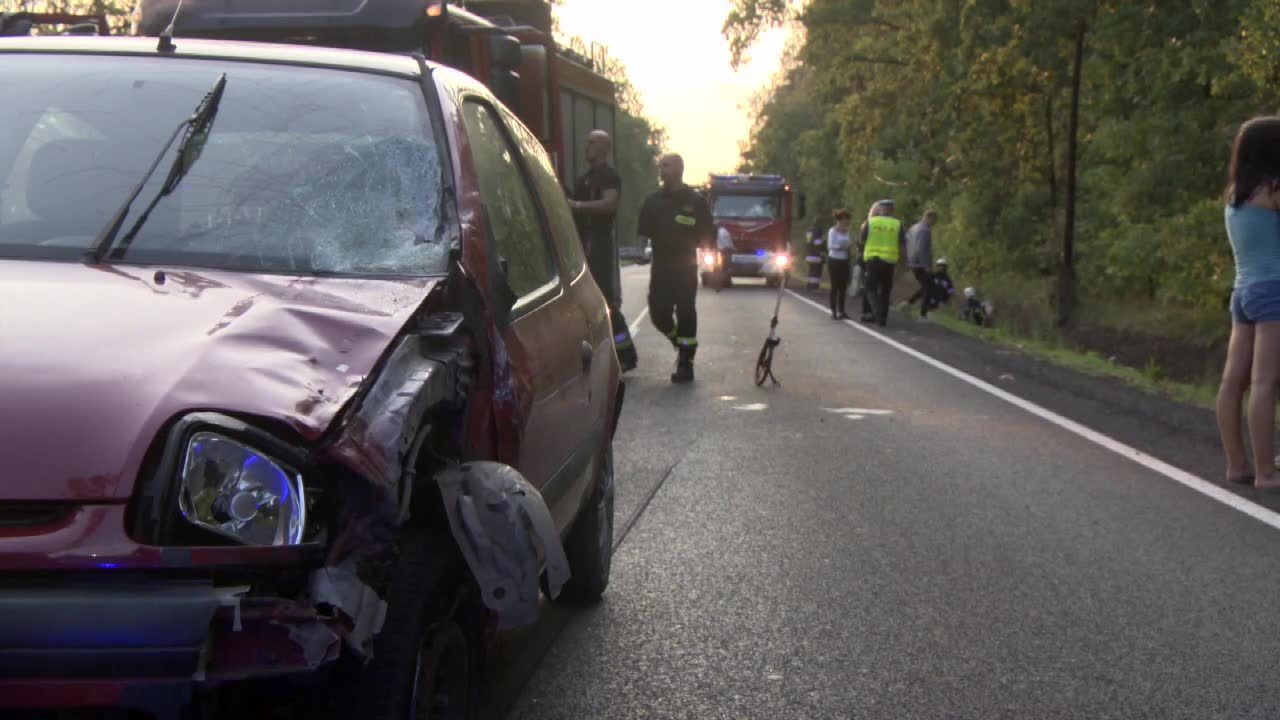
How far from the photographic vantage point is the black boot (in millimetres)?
14219

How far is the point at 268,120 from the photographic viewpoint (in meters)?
4.09

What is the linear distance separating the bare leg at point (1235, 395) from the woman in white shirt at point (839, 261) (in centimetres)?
1702

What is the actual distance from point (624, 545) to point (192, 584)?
4.24 m

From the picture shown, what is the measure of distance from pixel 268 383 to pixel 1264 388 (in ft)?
21.5

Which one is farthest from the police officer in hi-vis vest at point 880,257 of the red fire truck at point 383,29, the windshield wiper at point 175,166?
the windshield wiper at point 175,166

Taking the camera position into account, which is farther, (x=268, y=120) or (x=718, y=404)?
(x=718, y=404)

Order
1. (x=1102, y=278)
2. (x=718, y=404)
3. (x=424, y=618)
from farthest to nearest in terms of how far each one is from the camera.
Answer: (x=1102, y=278)
(x=718, y=404)
(x=424, y=618)

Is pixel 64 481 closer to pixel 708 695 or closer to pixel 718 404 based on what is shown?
pixel 708 695

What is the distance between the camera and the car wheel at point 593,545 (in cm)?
539

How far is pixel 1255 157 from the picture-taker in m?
7.88

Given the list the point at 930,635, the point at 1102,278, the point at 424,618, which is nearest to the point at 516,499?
the point at 424,618

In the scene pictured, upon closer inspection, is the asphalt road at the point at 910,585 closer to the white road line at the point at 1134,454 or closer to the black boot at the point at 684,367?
the white road line at the point at 1134,454

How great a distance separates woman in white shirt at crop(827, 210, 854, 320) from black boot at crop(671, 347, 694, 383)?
11.6 m

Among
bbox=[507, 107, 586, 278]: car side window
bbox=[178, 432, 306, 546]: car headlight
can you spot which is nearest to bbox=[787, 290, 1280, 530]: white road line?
bbox=[507, 107, 586, 278]: car side window
